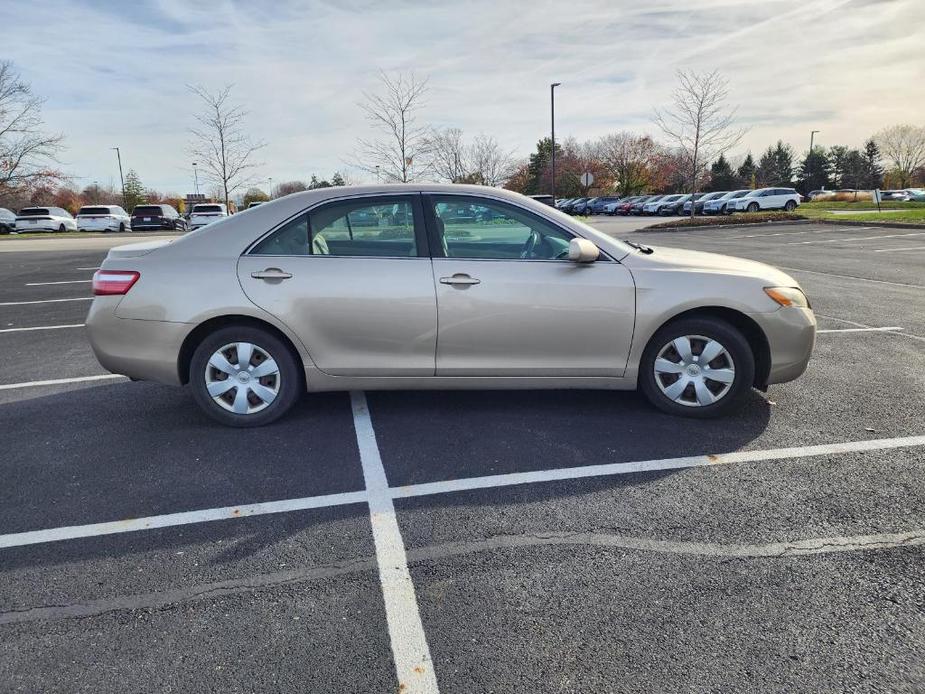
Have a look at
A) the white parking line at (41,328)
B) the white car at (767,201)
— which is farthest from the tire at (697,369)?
the white car at (767,201)

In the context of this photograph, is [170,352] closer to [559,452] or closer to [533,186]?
[559,452]

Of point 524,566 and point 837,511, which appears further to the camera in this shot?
point 837,511

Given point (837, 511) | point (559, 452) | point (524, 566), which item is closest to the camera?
point (524, 566)

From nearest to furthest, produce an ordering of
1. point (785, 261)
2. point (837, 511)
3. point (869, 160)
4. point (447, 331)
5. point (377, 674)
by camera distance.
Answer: point (377, 674), point (837, 511), point (447, 331), point (785, 261), point (869, 160)

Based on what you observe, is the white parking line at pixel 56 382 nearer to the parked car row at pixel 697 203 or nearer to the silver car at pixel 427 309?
the silver car at pixel 427 309

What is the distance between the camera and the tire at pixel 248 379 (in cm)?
429

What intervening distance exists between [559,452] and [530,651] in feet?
5.84

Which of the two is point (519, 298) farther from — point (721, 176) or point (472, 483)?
point (721, 176)

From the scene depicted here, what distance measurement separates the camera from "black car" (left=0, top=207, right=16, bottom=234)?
1470 inches

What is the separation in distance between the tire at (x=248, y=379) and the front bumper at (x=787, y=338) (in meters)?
3.13

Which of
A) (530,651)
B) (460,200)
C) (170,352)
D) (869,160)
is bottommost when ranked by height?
(530,651)

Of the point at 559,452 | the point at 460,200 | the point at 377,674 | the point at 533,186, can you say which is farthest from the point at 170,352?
the point at 533,186

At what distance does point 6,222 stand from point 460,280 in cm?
4291

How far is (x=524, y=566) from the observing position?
9.08 ft
